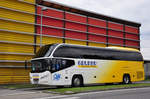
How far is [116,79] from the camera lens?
2678 cm

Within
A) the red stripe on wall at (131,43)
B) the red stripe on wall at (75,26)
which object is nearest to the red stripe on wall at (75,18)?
the red stripe on wall at (75,26)

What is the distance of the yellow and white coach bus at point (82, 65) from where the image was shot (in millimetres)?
20891

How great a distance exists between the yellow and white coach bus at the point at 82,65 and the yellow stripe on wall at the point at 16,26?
701cm

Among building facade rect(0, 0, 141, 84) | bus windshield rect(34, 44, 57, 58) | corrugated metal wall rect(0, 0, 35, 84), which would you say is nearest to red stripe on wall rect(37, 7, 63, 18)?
building facade rect(0, 0, 141, 84)

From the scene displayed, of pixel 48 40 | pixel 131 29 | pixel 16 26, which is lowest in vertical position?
pixel 48 40

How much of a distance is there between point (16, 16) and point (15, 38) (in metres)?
2.36

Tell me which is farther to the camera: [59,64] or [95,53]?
[95,53]

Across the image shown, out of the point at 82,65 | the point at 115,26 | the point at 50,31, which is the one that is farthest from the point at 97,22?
the point at 82,65

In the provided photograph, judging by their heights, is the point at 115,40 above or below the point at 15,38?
above

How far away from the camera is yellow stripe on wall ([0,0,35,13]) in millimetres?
27825

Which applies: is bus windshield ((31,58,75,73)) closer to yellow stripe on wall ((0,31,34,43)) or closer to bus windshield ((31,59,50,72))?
bus windshield ((31,59,50,72))

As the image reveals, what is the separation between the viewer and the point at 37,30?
100ft

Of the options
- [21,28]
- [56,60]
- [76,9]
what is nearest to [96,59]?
[56,60]

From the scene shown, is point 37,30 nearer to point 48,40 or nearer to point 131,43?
point 48,40
